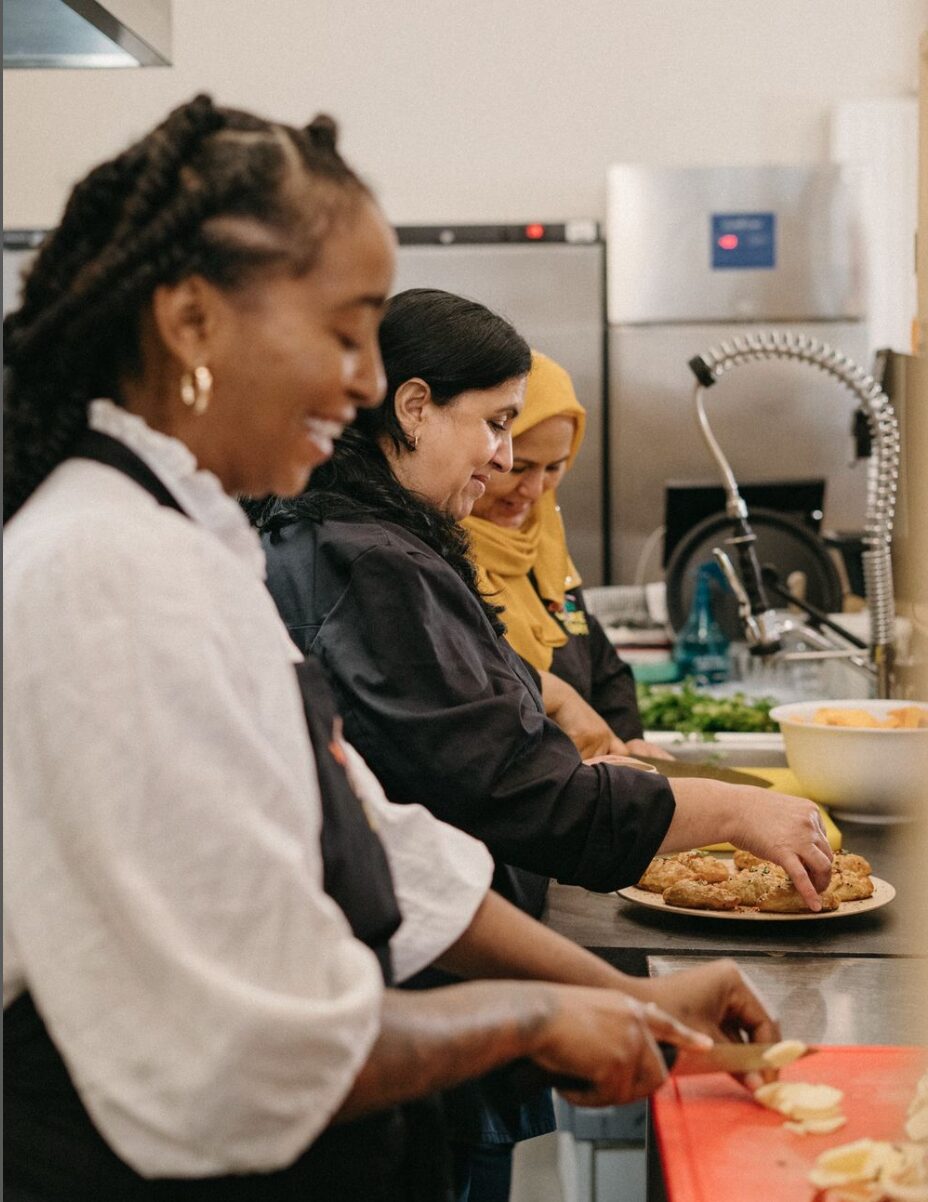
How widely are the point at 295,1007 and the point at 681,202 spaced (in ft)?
12.9

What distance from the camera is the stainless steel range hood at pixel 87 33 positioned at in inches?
64.6

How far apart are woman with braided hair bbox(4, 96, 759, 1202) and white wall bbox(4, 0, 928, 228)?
423cm

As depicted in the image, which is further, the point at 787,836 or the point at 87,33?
the point at 87,33

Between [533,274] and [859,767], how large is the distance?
2.74m

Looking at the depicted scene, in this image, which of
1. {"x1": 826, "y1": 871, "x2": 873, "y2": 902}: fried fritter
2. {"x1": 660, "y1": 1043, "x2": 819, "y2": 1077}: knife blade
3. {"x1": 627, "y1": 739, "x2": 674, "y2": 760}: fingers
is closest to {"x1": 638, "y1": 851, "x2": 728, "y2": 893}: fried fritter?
{"x1": 826, "y1": 871, "x2": 873, "y2": 902}: fried fritter

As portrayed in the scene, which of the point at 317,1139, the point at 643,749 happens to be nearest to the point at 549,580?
the point at 643,749

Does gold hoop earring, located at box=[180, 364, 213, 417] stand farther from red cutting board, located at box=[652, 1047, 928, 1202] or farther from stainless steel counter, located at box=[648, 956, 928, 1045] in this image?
stainless steel counter, located at box=[648, 956, 928, 1045]

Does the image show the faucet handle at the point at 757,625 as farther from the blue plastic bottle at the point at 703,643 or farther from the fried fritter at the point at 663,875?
the fried fritter at the point at 663,875

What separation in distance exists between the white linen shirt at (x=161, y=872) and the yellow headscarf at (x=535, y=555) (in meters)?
1.33

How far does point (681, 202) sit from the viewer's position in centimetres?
439

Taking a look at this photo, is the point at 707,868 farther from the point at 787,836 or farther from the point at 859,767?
the point at 859,767

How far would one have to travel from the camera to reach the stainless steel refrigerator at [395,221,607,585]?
14.5 feet

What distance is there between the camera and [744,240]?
4395mm

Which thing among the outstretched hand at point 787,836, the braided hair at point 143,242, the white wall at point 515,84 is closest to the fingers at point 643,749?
the outstretched hand at point 787,836
